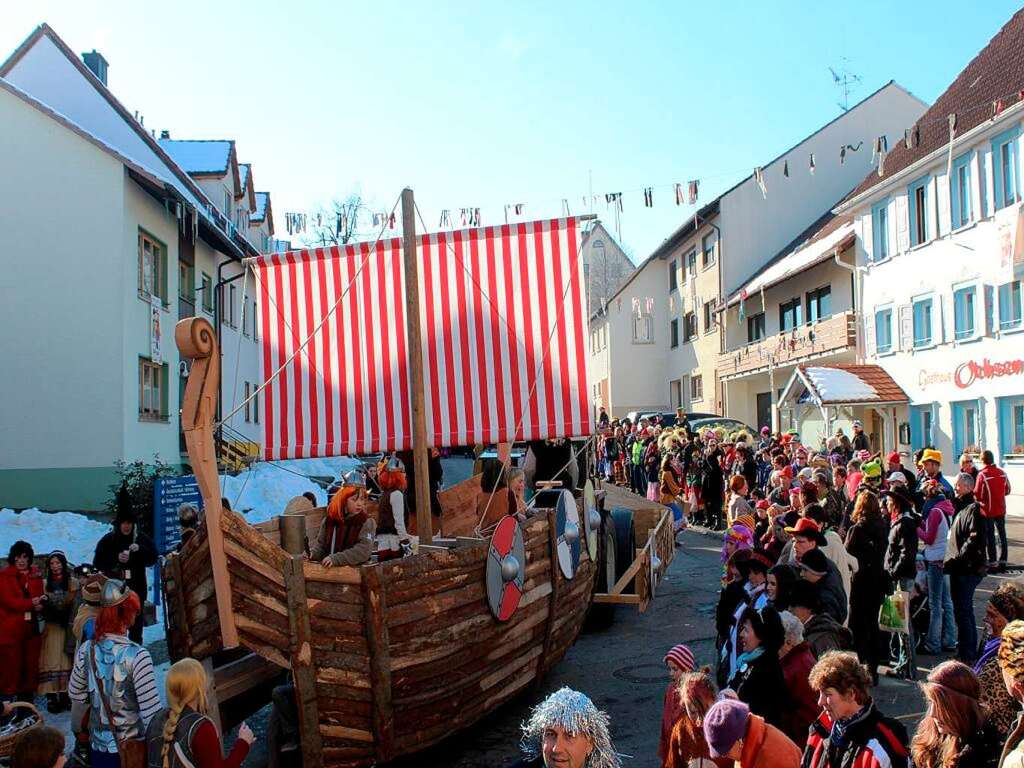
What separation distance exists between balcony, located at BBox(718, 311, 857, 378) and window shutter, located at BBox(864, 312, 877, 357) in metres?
0.58

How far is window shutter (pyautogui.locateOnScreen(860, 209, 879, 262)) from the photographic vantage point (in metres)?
26.0

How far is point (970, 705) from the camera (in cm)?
366

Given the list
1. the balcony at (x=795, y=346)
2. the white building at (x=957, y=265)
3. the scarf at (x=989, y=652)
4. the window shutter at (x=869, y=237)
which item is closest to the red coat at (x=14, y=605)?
the scarf at (x=989, y=652)

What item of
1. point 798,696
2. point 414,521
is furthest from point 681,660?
point 414,521

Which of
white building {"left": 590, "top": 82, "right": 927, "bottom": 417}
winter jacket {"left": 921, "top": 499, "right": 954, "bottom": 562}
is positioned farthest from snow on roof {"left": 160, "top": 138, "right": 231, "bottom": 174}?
winter jacket {"left": 921, "top": 499, "right": 954, "bottom": 562}

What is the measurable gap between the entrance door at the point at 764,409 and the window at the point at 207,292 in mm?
20375

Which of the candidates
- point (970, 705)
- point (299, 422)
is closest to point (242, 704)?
point (299, 422)

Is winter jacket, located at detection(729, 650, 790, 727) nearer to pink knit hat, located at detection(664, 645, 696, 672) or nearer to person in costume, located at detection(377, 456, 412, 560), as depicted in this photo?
pink knit hat, located at detection(664, 645, 696, 672)

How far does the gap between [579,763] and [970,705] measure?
1603 mm

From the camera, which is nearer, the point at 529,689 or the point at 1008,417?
the point at 529,689

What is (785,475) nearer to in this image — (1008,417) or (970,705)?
(970,705)

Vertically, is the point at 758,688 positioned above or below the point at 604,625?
above

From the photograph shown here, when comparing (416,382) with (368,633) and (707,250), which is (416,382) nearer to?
(368,633)

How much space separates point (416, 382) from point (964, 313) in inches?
687
